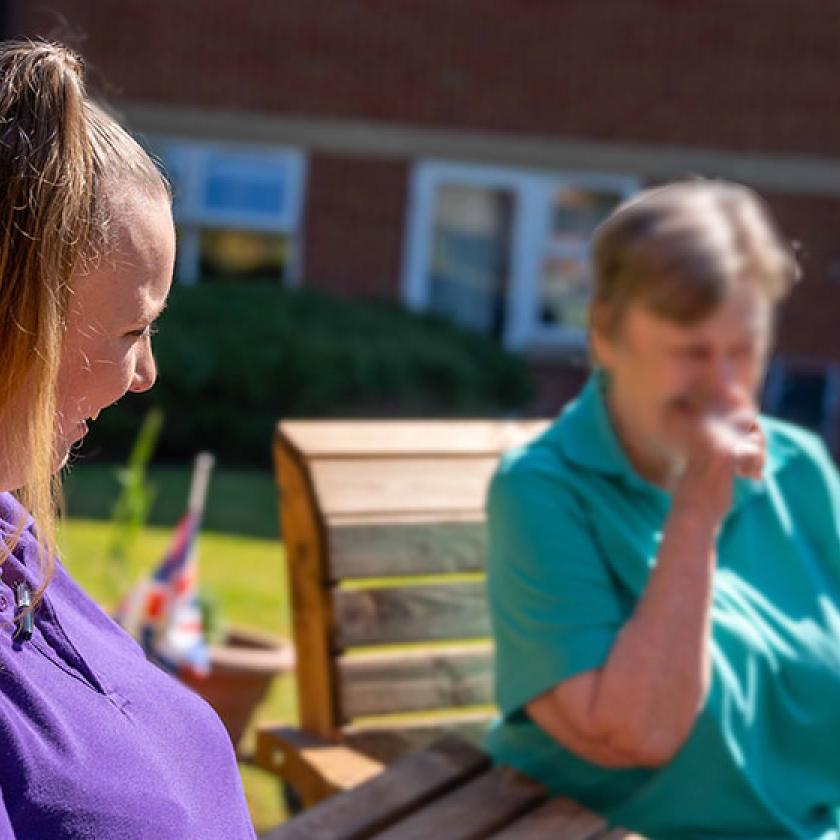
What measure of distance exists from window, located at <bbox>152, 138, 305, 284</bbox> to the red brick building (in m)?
0.02

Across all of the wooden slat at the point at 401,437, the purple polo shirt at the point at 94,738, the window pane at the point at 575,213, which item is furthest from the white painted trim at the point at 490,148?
the purple polo shirt at the point at 94,738

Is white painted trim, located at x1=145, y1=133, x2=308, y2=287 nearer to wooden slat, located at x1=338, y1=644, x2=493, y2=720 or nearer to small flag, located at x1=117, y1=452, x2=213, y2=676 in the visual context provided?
small flag, located at x1=117, y1=452, x2=213, y2=676

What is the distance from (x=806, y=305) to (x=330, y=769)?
39.3 ft

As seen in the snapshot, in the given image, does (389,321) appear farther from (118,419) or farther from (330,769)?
(330,769)

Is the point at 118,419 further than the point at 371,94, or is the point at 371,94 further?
the point at 371,94

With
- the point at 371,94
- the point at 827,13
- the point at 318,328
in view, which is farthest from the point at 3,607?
the point at 827,13

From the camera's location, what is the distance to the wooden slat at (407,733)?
253cm

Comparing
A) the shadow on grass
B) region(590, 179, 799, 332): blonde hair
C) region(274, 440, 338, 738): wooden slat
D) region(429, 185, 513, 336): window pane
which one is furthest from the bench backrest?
region(429, 185, 513, 336): window pane

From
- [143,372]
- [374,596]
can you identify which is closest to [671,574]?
[374,596]

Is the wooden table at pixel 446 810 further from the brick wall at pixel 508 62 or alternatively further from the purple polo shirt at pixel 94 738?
the brick wall at pixel 508 62

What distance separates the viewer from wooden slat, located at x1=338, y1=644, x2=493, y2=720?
251cm

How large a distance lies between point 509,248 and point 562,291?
2.29 ft

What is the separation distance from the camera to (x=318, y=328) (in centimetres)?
1140

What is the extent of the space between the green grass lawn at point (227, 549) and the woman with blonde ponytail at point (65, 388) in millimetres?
2580
